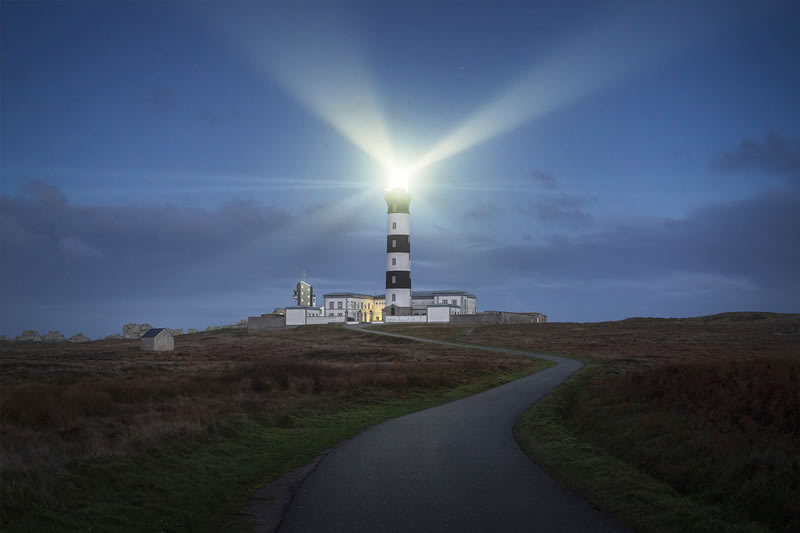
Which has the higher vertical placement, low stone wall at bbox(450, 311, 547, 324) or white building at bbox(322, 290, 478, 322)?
white building at bbox(322, 290, 478, 322)

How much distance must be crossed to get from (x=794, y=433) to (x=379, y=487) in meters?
8.19

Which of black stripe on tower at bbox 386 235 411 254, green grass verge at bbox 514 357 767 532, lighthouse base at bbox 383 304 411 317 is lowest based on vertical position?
green grass verge at bbox 514 357 767 532

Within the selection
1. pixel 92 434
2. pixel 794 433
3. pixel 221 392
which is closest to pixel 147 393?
pixel 221 392

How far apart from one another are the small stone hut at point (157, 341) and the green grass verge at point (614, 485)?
1966 inches

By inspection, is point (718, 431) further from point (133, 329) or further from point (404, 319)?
point (133, 329)

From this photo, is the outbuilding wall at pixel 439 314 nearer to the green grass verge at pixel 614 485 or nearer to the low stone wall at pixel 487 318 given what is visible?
the low stone wall at pixel 487 318

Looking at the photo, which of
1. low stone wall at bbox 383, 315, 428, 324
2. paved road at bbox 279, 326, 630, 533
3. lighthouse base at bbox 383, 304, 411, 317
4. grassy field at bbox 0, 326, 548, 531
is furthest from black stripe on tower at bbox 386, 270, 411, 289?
paved road at bbox 279, 326, 630, 533

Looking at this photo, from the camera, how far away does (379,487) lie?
35.9 feet

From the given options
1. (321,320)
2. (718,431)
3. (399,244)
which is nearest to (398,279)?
(399,244)

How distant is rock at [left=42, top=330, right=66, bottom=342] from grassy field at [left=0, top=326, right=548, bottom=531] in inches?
3371

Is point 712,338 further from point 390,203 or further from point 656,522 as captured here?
point 656,522

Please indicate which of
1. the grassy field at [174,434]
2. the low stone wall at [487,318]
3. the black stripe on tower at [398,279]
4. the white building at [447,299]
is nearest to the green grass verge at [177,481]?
the grassy field at [174,434]

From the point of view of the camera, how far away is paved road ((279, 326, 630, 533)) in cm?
894

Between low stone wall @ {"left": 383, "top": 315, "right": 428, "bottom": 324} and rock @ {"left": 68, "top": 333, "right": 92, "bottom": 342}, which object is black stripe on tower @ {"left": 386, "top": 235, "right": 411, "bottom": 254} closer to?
low stone wall @ {"left": 383, "top": 315, "right": 428, "bottom": 324}
